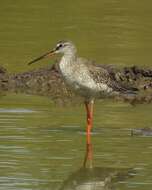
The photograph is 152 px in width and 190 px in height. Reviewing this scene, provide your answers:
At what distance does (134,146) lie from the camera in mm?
12359

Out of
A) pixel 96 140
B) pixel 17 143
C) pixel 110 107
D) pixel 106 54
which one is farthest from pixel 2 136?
pixel 106 54

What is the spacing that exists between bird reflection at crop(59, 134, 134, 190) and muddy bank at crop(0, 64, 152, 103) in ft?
13.2

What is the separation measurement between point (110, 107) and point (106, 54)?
3.85m

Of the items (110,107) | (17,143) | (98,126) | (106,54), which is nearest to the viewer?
(17,143)

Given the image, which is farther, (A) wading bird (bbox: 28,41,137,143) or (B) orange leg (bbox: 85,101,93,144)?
(A) wading bird (bbox: 28,41,137,143)

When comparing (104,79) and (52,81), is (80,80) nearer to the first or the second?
(104,79)

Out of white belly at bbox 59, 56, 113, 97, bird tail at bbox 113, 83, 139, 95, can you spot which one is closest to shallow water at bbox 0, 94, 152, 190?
bird tail at bbox 113, 83, 139, 95

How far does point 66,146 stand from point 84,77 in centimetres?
154

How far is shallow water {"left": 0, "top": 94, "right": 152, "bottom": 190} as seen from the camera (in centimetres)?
1087

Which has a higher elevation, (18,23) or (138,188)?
(18,23)

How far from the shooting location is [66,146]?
12.3 metres

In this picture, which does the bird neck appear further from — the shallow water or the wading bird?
the shallow water

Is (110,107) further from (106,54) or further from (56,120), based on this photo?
(106,54)

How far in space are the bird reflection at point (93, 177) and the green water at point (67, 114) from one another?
0.06 feet
